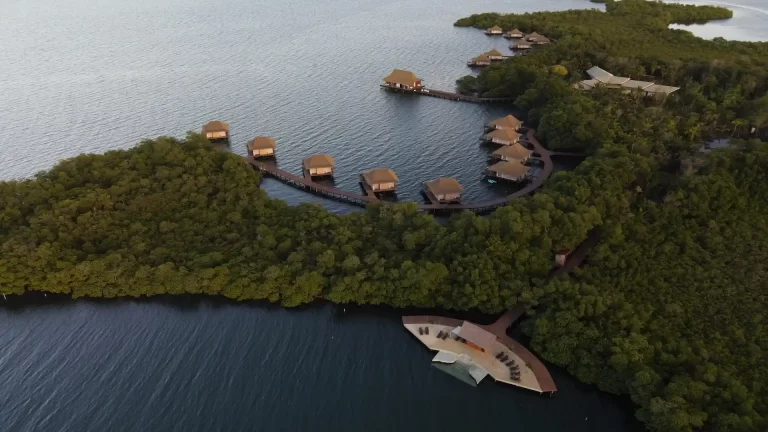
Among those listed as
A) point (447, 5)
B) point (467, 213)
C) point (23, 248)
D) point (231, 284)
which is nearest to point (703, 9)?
point (447, 5)

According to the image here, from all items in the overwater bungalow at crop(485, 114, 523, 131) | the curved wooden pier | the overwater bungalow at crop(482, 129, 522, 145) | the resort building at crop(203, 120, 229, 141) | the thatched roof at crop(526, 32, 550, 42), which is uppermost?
the thatched roof at crop(526, 32, 550, 42)

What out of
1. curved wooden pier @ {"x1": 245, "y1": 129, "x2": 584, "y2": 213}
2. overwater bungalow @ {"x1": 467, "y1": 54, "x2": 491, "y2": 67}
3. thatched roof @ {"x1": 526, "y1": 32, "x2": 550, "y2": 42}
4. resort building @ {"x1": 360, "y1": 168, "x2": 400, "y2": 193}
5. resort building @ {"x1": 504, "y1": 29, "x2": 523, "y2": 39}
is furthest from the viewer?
resort building @ {"x1": 504, "y1": 29, "x2": 523, "y2": 39}

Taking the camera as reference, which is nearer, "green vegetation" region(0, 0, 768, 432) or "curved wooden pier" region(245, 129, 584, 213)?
"green vegetation" region(0, 0, 768, 432)

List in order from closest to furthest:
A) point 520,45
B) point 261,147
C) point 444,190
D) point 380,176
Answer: point 444,190, point 380,176, point 261,147, point 520,45

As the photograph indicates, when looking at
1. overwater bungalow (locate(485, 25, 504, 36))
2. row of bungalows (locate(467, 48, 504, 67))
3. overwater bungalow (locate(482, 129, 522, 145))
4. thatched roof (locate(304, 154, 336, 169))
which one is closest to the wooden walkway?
overwater bungalow (locate(482, 129, 522, 145))

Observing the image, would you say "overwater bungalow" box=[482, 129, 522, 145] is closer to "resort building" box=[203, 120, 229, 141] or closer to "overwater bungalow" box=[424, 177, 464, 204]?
"overwater bungalow" box=[424, 177, 464, 204]

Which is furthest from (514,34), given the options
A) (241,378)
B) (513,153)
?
(241,378)

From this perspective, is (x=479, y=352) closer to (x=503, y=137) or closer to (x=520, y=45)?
(x=503, y=137)
